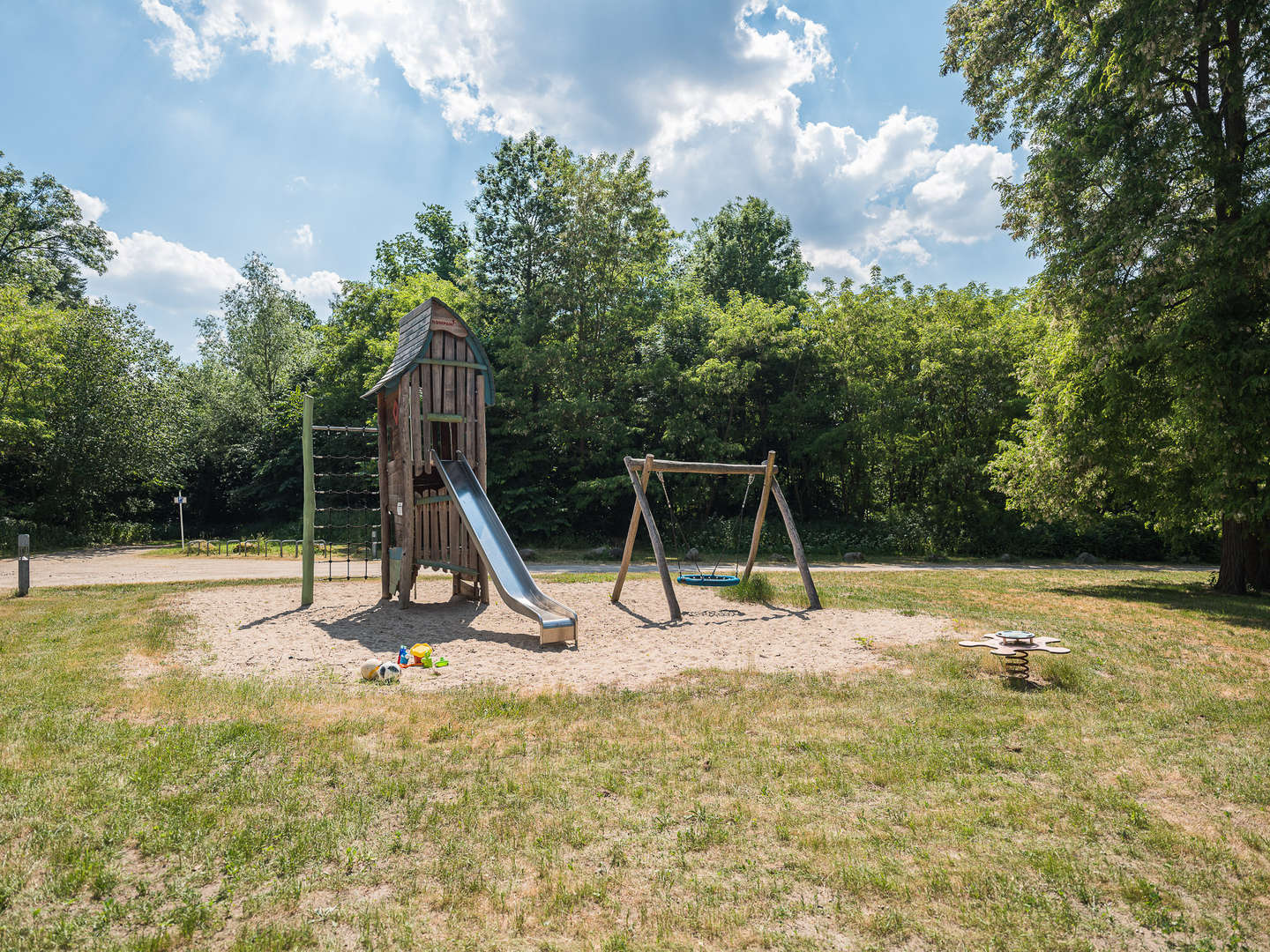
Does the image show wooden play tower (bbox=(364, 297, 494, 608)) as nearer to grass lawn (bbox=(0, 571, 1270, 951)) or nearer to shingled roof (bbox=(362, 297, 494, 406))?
shingled roof (bbox=(362, 297, 494, 406))

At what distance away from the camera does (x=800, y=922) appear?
106 inches

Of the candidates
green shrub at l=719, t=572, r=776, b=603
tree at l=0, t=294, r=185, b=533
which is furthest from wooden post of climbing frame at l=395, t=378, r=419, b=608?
tree at l=0, t=294, r=185, b=533

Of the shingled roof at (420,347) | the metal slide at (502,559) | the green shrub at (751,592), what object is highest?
the shingled roof at (420,347)

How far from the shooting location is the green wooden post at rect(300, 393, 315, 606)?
11.2 meters

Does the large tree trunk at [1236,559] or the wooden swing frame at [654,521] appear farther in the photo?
the large tree trunk at [1236,559]

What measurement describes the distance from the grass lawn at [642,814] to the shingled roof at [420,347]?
209 inches

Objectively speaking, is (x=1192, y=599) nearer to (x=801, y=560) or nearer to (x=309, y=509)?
(x=801, y=560)

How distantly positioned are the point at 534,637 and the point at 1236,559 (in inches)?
Result: 510

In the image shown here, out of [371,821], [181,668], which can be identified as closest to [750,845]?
[371,821]

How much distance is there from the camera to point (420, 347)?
406 inches

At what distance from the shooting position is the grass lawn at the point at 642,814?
2.70 m

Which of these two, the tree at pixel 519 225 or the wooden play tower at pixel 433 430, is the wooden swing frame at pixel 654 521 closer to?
the wooden play tower at pixel 433 430

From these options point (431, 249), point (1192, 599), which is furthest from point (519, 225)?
point (1192, 599)

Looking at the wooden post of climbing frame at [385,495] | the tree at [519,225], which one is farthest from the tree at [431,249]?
the wooden post of climbing frame at [385,495]
